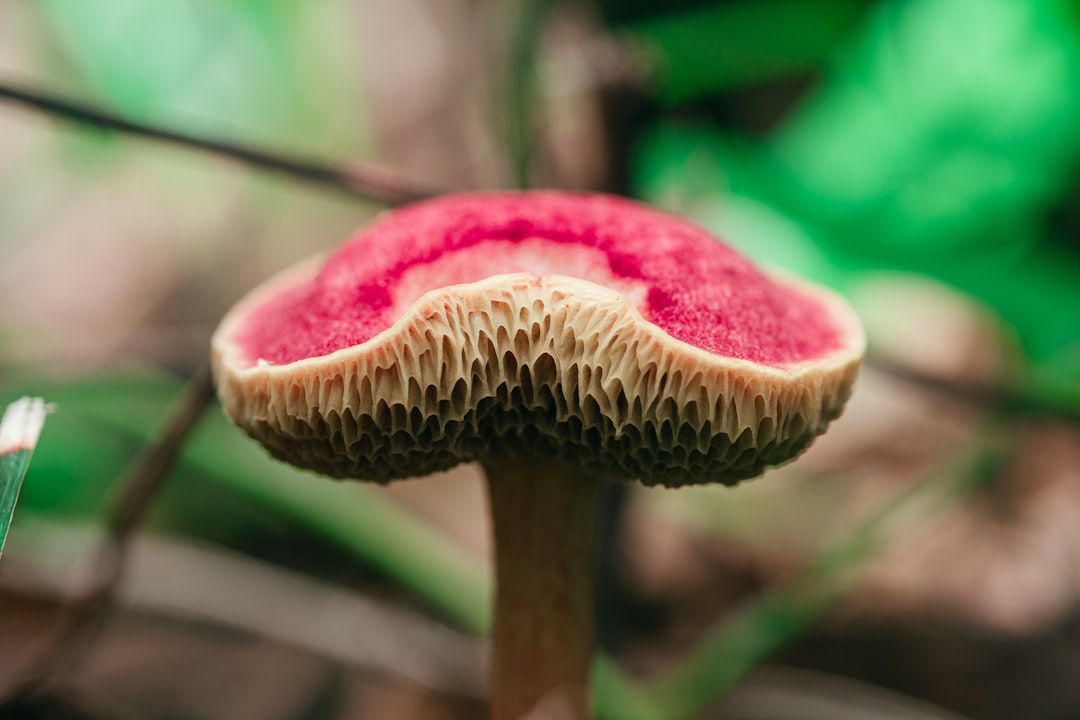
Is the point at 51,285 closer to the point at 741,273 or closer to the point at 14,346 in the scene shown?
the point at 14,346

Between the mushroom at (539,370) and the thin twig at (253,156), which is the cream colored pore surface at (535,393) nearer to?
the mushroom at (539,370)

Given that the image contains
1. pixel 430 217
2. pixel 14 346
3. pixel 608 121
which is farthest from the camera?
pixel 14 346

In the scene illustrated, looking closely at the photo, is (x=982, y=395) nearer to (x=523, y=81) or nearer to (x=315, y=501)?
(x=523, y=81)

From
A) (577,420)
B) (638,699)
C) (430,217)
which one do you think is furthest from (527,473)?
(638,699)

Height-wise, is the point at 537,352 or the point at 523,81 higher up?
the point at 537,352

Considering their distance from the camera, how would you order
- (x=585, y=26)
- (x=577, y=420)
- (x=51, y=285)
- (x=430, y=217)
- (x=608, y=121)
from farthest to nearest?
(x=51, y=285), (x=585, y=26), (x=608, y=121), (x=430, y=217), (x=577, y=420)

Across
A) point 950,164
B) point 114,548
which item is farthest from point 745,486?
point 114,548
